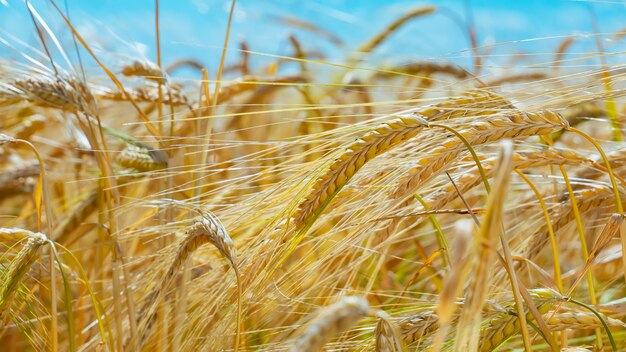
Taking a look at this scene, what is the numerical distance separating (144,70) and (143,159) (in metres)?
0.19

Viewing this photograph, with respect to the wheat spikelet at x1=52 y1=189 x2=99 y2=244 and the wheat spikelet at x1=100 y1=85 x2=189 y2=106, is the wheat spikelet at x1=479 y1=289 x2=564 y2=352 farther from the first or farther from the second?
the wheat spikelet at x1=52 y1=189 x2=99 y2=244

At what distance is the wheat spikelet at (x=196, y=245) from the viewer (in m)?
0.67

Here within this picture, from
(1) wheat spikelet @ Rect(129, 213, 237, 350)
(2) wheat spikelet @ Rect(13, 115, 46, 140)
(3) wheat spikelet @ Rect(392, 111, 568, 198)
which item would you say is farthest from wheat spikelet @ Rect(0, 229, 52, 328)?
(2) wheat spikelet @ Rect(13, 115, 46, 140)

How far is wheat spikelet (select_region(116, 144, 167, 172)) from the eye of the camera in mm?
970

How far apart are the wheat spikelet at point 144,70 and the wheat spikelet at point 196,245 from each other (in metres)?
0.35

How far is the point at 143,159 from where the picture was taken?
0.97 metres

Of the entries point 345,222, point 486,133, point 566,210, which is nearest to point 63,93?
point 345,222

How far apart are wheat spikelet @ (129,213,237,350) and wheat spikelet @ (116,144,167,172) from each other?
8.2 inches

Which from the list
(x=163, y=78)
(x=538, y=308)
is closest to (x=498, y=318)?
(x=538, y=308)

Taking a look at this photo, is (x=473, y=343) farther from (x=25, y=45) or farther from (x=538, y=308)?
(x=25, y=45)

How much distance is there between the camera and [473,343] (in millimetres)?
516

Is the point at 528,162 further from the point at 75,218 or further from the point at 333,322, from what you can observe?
the point at 75,218

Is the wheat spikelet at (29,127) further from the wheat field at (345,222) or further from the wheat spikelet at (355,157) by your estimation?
the wheat spikelet at (355,157)

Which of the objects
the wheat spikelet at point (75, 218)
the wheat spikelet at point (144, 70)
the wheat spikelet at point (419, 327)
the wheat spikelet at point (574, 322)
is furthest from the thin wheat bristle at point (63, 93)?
the wheat spikelet at point (574, 322)
